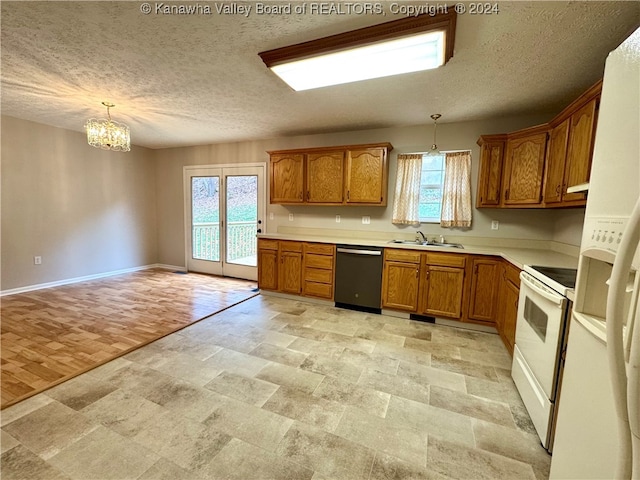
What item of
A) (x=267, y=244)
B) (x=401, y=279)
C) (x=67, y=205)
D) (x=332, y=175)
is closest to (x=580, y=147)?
(x=401, y=279)

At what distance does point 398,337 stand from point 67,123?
17.6 feet

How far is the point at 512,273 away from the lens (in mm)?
2512

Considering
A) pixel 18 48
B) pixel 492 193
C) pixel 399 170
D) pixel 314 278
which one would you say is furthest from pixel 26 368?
pixel 492 193

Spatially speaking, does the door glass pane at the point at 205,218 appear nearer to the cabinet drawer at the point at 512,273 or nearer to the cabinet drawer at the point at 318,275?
the cabinet drawer at the point at 318,275

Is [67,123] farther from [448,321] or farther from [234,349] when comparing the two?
[448,321]

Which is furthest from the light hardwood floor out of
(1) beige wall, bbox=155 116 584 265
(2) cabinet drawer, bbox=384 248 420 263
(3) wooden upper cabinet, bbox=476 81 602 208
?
(3) wooden upper cabinet, bbox=476 81 602 208

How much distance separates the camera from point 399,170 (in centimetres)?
375

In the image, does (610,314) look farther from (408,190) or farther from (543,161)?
(408,190)

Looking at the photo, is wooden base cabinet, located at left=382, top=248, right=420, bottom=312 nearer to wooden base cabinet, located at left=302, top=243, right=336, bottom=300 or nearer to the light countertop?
the light countertop

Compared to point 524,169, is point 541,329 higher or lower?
lower

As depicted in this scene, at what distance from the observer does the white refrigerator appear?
68 cm

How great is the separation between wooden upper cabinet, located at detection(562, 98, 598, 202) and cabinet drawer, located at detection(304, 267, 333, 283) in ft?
8.34

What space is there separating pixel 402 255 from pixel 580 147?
1800 mm

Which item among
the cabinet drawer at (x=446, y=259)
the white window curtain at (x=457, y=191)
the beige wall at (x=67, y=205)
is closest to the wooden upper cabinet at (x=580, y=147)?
the cabinet drawer at (x=446, y=259)
